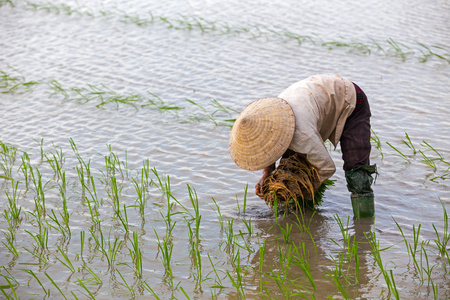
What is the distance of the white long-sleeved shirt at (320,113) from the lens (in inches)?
119

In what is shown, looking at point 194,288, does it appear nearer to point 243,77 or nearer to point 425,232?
point 425,232

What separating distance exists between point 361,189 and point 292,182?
461mm

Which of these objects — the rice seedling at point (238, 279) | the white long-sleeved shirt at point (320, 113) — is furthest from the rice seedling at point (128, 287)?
the white long-sleeved shirt at point (320, 113)

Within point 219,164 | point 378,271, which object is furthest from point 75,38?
point 378,271

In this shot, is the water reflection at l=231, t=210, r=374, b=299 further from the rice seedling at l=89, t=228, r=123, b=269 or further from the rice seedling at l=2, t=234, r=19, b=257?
the rice seedling at l=2, t=234, r=19, b=257

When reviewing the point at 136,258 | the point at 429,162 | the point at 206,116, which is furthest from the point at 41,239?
the point at 429,162

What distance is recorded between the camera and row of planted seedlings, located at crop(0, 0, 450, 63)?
6871 mm

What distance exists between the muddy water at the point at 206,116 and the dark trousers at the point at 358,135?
0.50m

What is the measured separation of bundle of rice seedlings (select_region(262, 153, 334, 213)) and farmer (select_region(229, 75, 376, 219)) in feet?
0.29

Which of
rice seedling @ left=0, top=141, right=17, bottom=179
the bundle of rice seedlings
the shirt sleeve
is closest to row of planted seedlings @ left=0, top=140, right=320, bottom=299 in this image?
rice seedling @ left=0, top=141, right=17, bottom=179

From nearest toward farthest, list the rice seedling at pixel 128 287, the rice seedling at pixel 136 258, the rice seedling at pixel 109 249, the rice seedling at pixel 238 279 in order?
the rice seedling at pixel 238 279
the rice seedling at pixel 128 287
the rice seedling at pixel 136 258
the rice seedling at pixel 109 249

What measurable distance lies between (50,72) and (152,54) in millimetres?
1484

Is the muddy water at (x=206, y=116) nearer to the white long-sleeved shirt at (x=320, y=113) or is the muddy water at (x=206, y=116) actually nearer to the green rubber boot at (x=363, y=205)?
the green rubber boot at (x=363, y=205)

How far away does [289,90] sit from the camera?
3.30m
